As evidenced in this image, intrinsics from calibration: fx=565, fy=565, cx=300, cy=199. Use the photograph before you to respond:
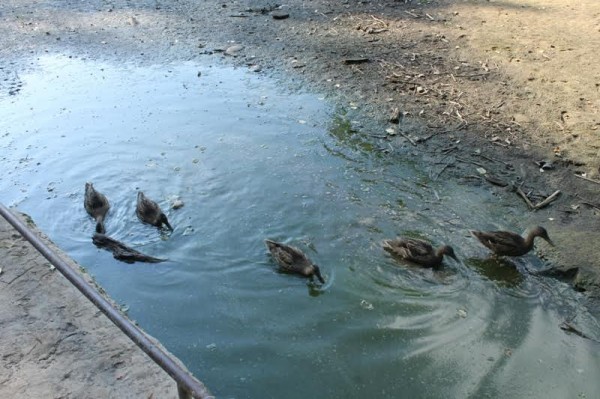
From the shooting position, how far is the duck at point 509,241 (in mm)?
5176

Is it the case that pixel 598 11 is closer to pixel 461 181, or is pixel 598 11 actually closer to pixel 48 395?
pixel 461 181

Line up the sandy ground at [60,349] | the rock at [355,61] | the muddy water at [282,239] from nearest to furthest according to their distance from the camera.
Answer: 1. the sandy ground at [60,349]
2. the muddy water at [282,239]
3. the rock at [355,61]

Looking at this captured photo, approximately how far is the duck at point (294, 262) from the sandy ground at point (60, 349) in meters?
1.75

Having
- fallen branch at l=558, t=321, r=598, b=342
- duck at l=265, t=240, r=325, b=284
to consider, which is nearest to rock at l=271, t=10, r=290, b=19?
duck at l=265, t=240, r=325, b=284

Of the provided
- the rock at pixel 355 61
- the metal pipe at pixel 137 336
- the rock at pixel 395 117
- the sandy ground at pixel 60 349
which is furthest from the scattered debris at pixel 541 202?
the metal pipe at pixel 137 336

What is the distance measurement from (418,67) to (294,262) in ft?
16.3

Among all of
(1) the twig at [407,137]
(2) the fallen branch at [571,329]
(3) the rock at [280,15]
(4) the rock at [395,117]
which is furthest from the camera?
(3) the rock at [280,15]

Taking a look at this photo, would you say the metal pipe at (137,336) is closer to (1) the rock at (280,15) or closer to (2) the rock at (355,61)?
(2) the rock at (355,61)

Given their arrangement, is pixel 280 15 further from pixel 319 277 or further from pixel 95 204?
pixel 319 277

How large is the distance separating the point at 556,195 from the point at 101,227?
484 centimetres

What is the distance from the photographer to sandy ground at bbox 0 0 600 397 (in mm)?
5832

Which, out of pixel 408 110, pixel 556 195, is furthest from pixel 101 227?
pixel 556 195

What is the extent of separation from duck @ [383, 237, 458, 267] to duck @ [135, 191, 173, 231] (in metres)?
2.39

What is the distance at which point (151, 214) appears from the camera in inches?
232
